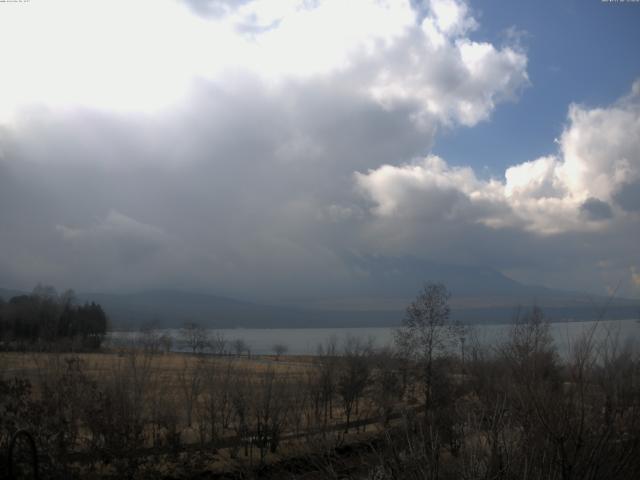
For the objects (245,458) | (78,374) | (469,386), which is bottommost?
(245,458)

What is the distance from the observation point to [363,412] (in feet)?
140

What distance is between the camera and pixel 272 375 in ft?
102

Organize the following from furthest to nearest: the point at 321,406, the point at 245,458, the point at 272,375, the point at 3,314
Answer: the point at 3,314, the point at 321,406, the point at 272,375, the point at 245,458

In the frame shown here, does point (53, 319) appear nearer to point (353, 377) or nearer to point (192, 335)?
point (192, 335)

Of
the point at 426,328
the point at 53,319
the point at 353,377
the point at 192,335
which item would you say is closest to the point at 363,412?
the point at 353,377

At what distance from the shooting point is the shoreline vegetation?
29.6 feet

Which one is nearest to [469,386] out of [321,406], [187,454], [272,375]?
[321,406]

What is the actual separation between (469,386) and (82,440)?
81.2 ft

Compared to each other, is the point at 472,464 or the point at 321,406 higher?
the point at 472,464

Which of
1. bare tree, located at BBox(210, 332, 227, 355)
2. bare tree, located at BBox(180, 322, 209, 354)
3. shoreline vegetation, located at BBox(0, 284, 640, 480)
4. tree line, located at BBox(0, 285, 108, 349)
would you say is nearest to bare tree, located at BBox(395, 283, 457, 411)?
shoreline vegetation, located at BBox(0, 284, 640, 480)

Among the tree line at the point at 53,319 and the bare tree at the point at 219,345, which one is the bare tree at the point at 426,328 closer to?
the bare tree at the point at 219,345

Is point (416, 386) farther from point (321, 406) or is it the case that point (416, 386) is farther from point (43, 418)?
point (43, 418)

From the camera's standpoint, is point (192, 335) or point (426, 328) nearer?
point (426, 328)

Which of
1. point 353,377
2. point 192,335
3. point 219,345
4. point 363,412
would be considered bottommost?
point 363,412
